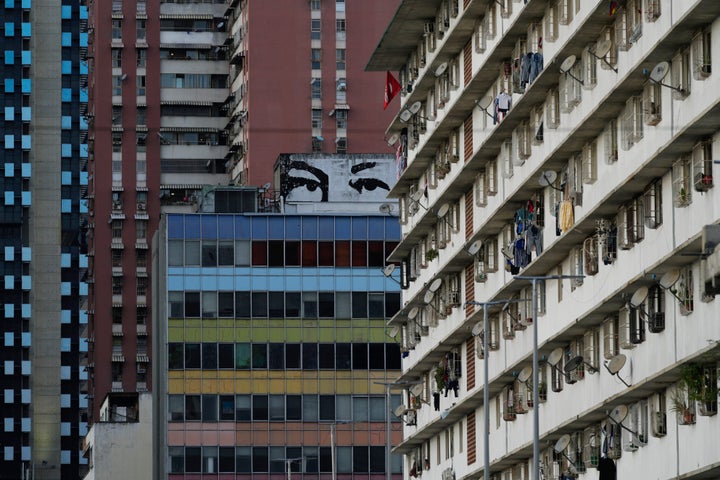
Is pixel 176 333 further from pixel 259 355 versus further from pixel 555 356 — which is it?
pixel 555 356

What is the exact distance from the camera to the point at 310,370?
409 ft

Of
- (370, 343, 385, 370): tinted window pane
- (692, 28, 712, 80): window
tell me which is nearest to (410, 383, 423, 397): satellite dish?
(370, 343, 385, 370): tinted window pane

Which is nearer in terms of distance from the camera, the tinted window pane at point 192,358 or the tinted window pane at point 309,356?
the tinted window pane at point 192,358

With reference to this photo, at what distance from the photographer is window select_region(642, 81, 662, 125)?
51.8m

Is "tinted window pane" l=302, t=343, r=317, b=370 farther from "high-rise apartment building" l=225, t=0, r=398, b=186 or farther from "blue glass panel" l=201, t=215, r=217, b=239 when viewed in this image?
"high-rise apartment building" l=225, t=0, r=398, b=186

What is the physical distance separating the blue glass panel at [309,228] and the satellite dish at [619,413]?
69.0 meters

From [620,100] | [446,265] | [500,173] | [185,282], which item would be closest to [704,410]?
[620,100]

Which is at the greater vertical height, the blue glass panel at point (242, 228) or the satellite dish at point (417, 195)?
the blue glass panel at point (242, 228)

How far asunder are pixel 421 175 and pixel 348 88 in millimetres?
78912

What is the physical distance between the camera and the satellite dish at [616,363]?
182 ft

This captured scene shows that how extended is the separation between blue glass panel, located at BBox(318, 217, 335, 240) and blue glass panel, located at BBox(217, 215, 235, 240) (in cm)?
542

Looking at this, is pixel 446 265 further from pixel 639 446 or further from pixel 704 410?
pixel 704 410

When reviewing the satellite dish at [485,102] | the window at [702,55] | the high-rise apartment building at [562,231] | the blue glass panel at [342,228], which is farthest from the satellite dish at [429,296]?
the blue glass panel at [342,228]

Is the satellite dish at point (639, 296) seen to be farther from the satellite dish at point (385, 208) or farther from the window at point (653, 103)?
the satellite dish at point (385, 208)
